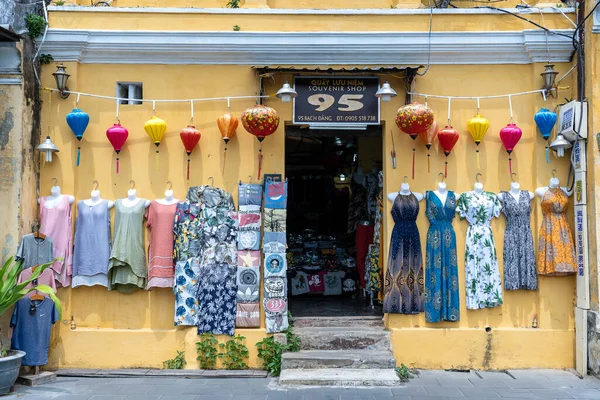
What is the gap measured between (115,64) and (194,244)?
2.76 m

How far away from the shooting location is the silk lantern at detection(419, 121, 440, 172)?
7.36 meters

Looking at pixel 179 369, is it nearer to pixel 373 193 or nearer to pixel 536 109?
pixel 373 193

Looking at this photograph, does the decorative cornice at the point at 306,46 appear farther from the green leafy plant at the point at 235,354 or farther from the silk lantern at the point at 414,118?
the green leafy plant at the point at 235,354

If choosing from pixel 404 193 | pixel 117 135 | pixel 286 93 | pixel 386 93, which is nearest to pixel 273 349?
pixel 404 193

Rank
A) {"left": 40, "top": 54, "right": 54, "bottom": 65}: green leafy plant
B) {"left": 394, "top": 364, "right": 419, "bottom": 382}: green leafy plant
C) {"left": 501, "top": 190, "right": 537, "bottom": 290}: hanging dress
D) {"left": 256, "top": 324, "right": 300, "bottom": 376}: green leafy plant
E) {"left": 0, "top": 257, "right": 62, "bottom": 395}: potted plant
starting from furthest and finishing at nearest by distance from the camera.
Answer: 1. {"left": 40, "top": 54, "right": 54, "bottom": 65}: green leafy plant
2. {"left": 501, "top": 190, "right": 537, "bottom": 290}: hanging dress
3. {"left": 256, "top": 324, "right": 300, "bottom": 376}: green leafy plant
4. {"left": 394, "top": 364, "right": 419, "bottom": 382}: green leafy plant
5. {"left": 0, "top": 257, "right": 62, "bottom": 395}: potted plant

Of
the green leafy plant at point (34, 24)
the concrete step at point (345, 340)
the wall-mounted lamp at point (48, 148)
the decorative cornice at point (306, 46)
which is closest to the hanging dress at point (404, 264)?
the concrete step at point (345, 340)

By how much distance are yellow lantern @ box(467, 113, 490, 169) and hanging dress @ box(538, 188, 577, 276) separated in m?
1.18

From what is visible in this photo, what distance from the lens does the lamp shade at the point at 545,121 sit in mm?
7230

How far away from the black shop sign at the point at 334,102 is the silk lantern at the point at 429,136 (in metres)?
0.72

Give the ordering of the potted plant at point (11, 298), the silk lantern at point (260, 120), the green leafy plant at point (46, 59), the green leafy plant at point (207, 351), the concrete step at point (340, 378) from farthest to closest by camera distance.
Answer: the green leafy plant at point (46, 59)
the green leafy plant at point (207, 351)
the silk lantern at point (260, 120)
the concrete step at point (340, 378)
the potted plant at point (11, 298)

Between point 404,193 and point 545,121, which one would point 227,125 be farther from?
point 545,121

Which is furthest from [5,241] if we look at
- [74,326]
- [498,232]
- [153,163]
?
[498,232]

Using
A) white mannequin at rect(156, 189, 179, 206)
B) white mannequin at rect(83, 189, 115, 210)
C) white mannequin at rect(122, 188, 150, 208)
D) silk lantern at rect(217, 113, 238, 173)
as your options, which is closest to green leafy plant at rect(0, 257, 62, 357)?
white mannequin at rect(83, 189, 115, 210)

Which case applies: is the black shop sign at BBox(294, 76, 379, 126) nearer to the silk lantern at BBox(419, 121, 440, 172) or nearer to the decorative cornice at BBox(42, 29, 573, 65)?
the decorative cornice at BBox(42, 29, 573, 65)
